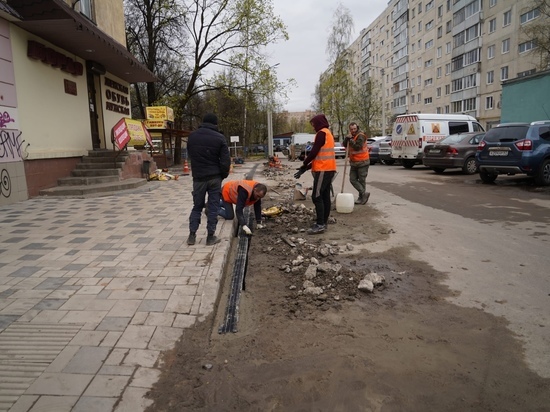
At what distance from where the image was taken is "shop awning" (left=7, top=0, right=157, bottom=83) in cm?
878

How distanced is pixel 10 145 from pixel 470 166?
14623 millimetres

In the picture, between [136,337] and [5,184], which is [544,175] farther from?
[5,184]

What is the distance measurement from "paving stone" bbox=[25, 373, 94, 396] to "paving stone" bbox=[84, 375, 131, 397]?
5cm

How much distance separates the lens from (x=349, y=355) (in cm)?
287

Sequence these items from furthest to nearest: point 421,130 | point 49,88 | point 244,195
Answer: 1. point 421,130
2. point 49,88
3. point 244,195

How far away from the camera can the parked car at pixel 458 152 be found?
14609 millimetres

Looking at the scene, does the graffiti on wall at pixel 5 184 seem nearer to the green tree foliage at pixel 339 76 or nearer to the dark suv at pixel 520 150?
the dark suv at pixel 520 150

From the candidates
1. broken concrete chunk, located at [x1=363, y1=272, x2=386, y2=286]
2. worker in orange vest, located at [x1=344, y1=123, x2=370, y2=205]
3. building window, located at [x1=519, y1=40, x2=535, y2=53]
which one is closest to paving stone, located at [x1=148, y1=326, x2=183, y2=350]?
broken concrete chunk, located at [x1=363, y1=272, x2=386, y2=286]

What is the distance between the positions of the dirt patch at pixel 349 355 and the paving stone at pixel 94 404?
0.84ft

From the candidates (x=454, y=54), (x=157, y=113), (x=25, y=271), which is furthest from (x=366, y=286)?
(x=454, y=54)

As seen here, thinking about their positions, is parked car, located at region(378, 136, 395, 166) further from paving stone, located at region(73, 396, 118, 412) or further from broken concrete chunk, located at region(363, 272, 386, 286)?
paving stone, located at region(73, 396, 118, 412)

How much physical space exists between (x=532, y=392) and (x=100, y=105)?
1481cm

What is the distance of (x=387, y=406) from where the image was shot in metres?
2.31

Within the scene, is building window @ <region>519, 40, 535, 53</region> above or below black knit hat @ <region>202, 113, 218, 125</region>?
above
